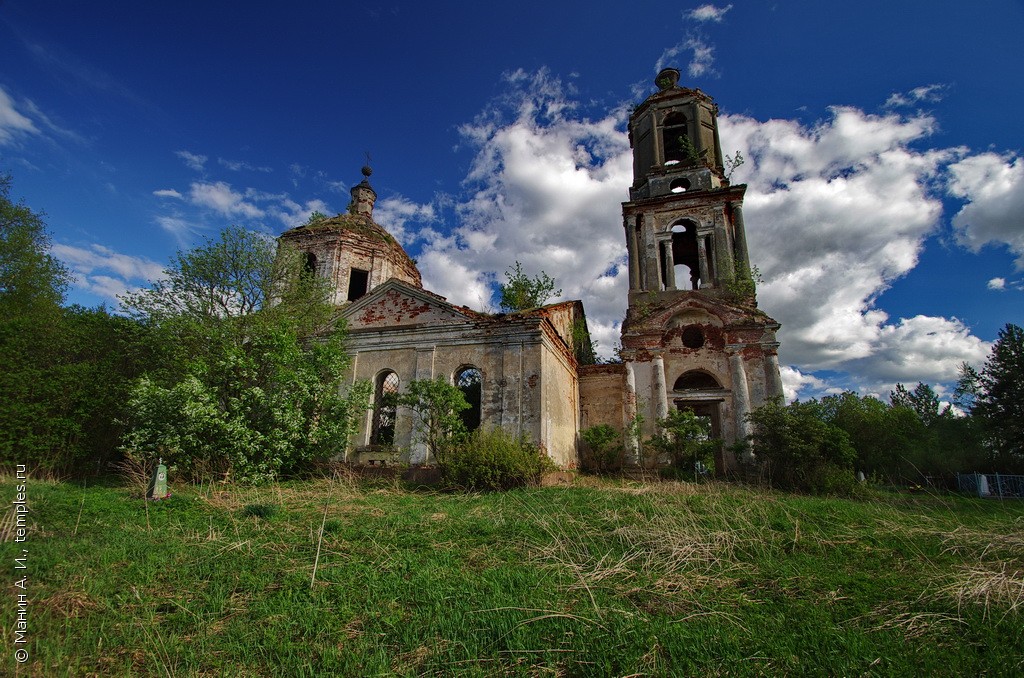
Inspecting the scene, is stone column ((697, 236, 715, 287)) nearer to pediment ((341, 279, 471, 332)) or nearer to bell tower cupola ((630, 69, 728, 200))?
bell tower cupola ((630, 69, 728, 200))

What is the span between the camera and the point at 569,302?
17859 mm

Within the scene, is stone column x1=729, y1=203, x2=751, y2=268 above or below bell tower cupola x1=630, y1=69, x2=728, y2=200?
below

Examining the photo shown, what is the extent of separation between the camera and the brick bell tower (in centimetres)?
1739

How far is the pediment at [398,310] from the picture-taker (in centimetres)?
Result: 1507

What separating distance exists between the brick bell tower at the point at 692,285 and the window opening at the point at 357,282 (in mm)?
12458

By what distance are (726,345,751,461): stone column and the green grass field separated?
8875mm

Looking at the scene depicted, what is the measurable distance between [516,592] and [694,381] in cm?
1631

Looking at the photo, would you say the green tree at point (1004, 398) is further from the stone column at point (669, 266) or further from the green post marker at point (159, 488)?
the green post marker at point (159, 488)

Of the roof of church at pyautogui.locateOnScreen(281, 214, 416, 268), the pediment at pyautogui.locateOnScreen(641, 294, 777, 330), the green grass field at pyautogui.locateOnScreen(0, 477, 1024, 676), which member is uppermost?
the roof of church at pyautogui.locateOnScreen(281, 214, 416, 268)

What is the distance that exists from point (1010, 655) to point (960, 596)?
3.15ft

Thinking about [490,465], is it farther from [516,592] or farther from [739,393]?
[739,393]

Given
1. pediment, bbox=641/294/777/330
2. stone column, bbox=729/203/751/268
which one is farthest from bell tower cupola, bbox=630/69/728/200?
pediment, bbox=641/294/777/330

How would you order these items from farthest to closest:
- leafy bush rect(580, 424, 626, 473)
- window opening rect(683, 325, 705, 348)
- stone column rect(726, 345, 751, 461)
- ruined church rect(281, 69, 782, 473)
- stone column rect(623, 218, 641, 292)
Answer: stone column rect(623, 218, 641, 292) < window opening rect(683, 325, 705, 348) < stone column rect(726, 345, 751, 461) < leafy bush rect(580, 424, 626, 473) < ruined church rect(281, 69, 782, 473)

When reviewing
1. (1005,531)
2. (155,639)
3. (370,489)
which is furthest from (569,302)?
(155,639)
